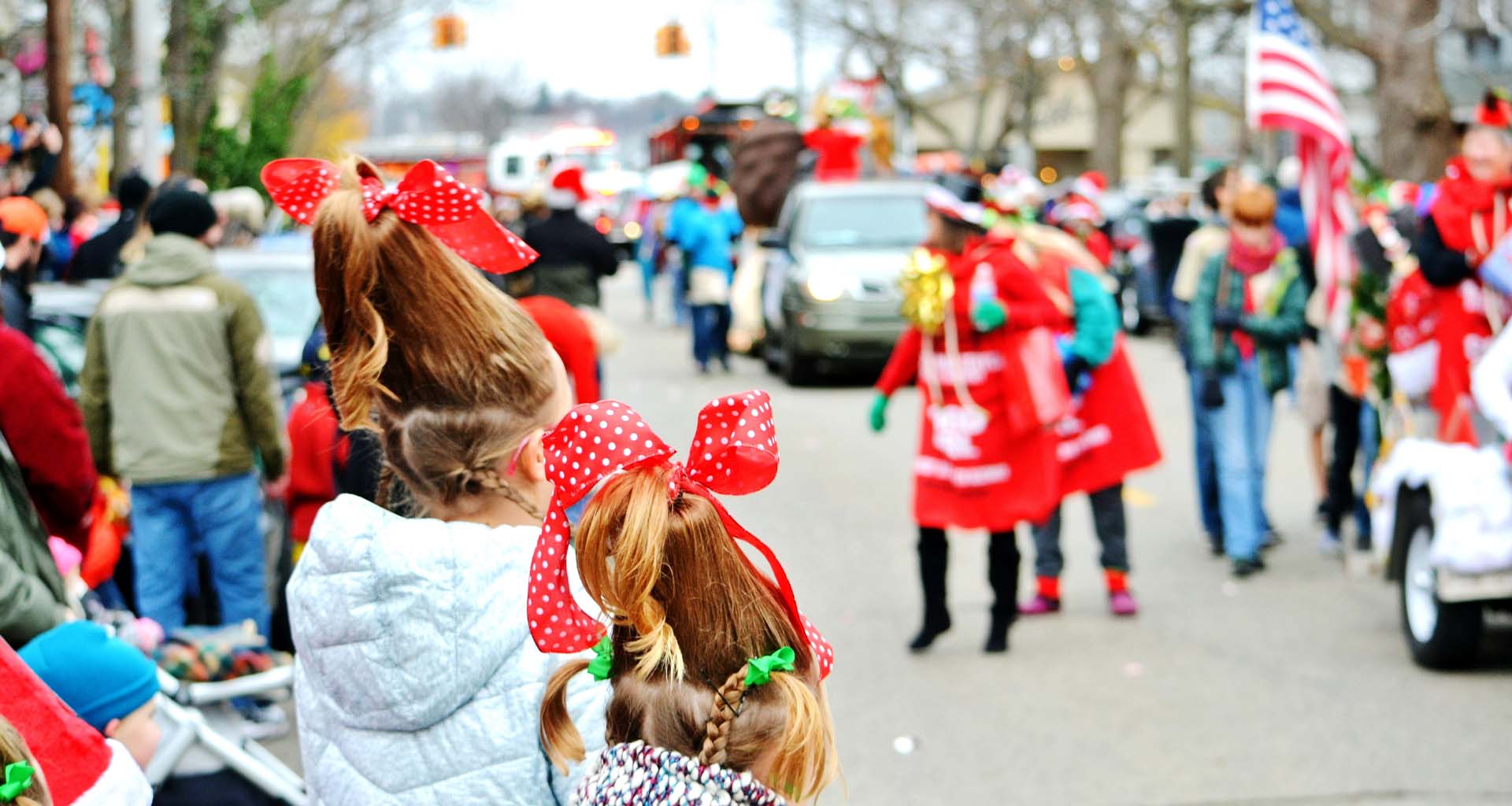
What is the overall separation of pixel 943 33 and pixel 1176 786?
41872mm

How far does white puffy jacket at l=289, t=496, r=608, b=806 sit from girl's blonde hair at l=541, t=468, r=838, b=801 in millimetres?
310

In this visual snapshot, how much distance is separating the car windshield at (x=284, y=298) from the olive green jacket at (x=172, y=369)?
2758mm

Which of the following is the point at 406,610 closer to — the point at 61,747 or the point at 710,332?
the point at 61,747

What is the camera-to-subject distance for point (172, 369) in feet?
21.1

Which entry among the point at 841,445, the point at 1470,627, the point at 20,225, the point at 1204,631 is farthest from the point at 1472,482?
the point at 841,445

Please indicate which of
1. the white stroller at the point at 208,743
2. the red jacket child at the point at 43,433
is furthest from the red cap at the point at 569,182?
the white stroller at the point at 208,743

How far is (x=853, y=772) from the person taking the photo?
597cm

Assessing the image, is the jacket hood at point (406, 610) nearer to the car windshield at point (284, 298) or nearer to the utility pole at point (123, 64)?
the car windshield at point (284, 298)

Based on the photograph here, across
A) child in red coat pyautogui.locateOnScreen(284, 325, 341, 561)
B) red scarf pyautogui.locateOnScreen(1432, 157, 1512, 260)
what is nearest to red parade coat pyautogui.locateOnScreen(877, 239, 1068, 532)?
red scarf pyautogui.locateOnScreen(1432, 157, 1512, 260)

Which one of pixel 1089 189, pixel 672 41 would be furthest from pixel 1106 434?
pixel 672 41

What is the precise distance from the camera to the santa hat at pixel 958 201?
7102 mm

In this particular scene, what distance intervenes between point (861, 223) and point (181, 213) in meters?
11.3

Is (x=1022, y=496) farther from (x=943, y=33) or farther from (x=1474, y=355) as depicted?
(x=943, y=33)

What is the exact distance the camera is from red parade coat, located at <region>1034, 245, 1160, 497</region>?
785 cm
